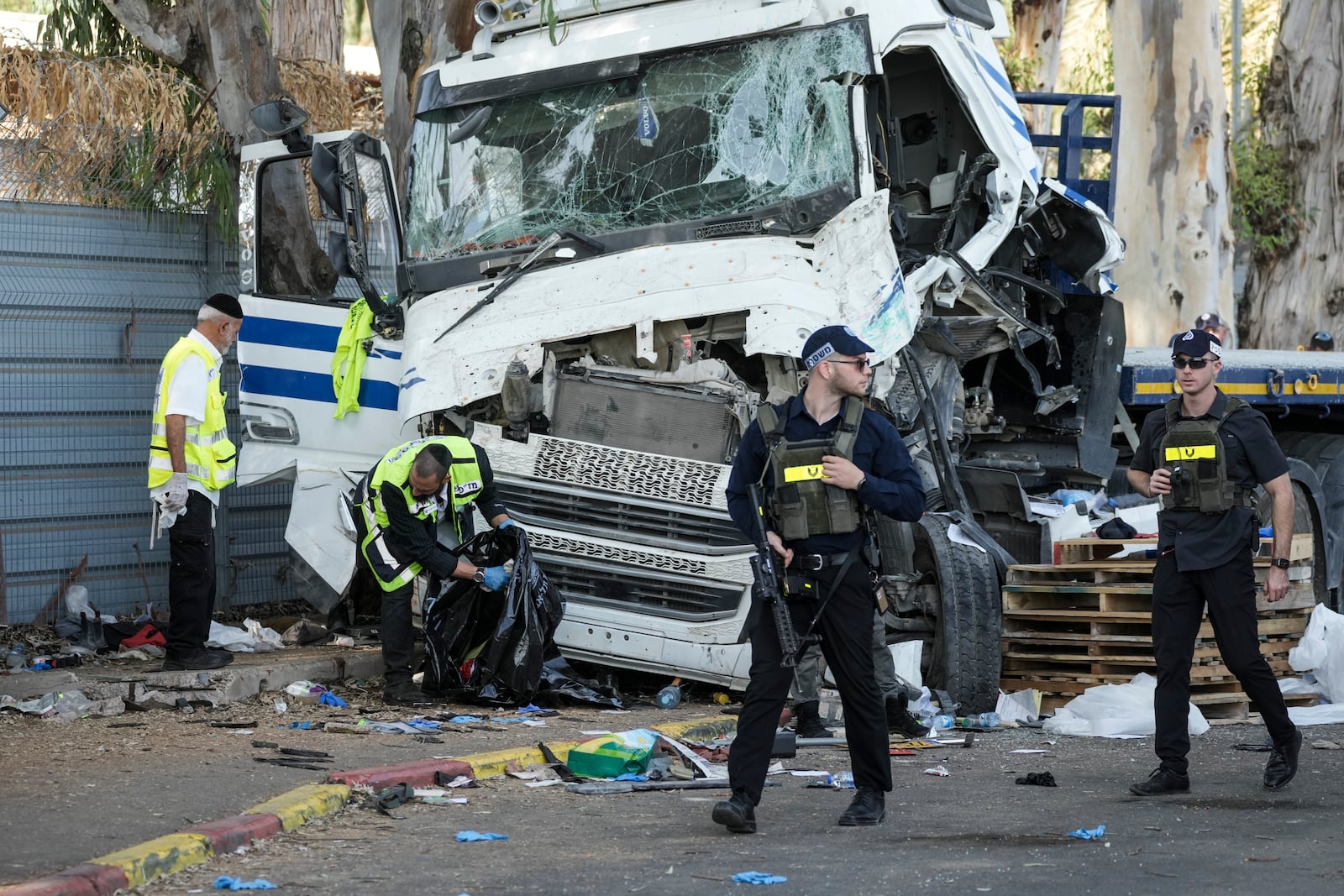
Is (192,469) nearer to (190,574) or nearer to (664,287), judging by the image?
(190,574)

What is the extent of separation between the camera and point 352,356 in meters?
8.91

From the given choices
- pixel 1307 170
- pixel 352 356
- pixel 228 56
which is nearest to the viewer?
pixel 352 356

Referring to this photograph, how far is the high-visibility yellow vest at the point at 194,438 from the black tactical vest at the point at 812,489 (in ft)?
11.8

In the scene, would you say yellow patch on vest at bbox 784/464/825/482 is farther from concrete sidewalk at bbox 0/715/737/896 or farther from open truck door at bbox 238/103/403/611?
open truck door at bbox 238/103/403/611

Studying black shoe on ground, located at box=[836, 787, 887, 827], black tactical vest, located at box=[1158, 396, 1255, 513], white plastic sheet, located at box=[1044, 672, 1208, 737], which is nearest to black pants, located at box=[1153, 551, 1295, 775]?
black tactical vest, located at box=[1158, 396, 1255, 513]

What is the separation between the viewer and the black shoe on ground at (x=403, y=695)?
8.10 metres

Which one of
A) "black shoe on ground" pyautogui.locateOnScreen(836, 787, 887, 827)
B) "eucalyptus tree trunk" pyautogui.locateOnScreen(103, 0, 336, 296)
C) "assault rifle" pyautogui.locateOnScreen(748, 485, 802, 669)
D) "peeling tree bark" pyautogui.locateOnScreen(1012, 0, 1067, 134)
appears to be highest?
"peeling tree bark" pyautogui.locateOnScreen(1012, 0, 1067, 134)

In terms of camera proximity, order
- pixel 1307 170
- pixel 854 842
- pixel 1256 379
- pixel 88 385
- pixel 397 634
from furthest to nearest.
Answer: pixel 1307 170, pixel 1256 379, pixel 88 385, pixel 397 634, pixel 854 842

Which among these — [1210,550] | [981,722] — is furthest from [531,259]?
[1210,550]

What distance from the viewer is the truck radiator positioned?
25.8 ft

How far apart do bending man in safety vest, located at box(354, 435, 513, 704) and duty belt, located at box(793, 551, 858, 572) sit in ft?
7.97

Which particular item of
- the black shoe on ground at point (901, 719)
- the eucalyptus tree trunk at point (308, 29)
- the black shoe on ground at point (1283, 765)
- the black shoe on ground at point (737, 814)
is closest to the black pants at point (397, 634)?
the black shoe on ground at point (901, 719)

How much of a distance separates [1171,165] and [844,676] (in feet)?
47.7

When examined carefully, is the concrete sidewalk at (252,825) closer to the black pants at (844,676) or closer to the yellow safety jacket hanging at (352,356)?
the black pants at (844,676)
